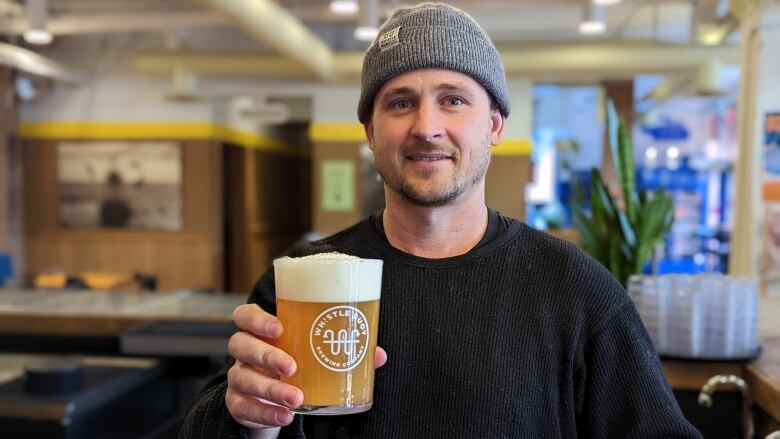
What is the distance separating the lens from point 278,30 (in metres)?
5.39

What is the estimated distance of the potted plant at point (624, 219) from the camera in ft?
7.46

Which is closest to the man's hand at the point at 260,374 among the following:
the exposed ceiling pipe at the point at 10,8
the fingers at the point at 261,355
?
the fingers at the point at 261,355

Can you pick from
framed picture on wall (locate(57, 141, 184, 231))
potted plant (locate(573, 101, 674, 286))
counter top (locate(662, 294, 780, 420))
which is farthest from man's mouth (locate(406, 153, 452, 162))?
framed picture on wall (locate(57, 141, 184, 231))

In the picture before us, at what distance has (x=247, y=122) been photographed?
9.46 metres

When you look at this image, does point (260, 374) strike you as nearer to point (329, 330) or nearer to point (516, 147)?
point (329, 330)

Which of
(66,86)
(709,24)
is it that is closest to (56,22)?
(66,86)

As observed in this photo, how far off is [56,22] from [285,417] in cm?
654

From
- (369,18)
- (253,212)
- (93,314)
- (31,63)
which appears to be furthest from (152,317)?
(253,212)

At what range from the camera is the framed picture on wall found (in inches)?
321

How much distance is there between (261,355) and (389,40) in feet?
1.88

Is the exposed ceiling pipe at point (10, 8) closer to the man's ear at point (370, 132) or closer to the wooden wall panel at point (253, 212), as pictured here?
the wooden wall panel at point (253, 212)

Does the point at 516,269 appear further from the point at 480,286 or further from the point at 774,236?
the point at 774,236

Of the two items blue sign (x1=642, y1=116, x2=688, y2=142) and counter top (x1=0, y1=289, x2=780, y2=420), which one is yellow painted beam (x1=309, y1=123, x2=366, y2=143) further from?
blue sign (x1=642, y1=116, x2=688, y2=142)

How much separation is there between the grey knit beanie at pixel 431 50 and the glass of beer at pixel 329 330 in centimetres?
37
